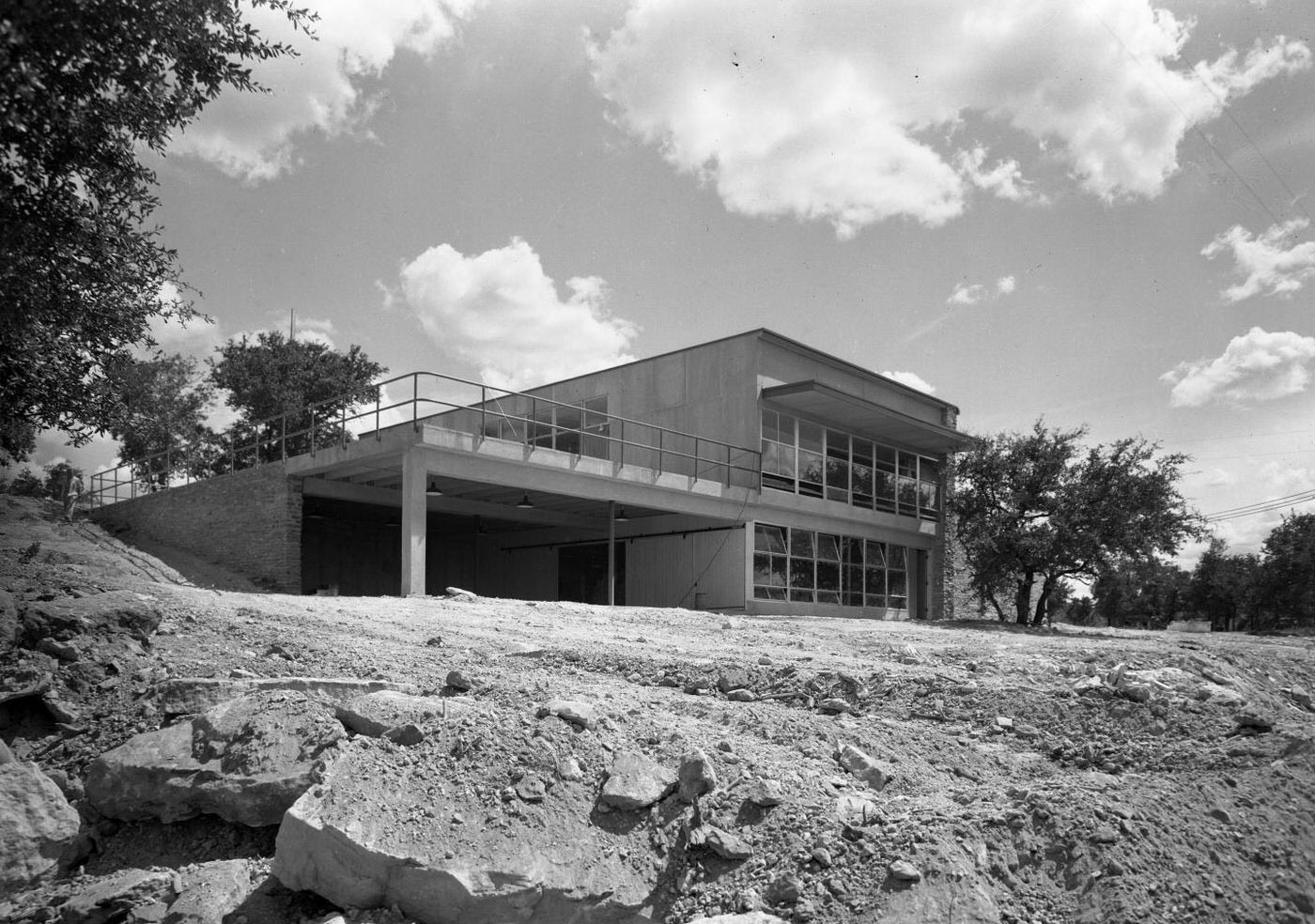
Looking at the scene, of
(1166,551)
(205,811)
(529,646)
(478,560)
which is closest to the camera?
(205,811)

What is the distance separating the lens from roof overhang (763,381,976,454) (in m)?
25.0

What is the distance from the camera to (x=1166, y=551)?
26688 mm

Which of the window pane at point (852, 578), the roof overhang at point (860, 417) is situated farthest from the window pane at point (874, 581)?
the roof overhang at point (860, 417)

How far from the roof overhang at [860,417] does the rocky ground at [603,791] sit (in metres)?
16.5

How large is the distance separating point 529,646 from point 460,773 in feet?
15.4

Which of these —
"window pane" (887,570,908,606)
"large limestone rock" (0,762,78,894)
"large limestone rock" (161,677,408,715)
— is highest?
"window pane" (887,570,908,606)

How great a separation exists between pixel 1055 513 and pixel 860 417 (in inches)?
252

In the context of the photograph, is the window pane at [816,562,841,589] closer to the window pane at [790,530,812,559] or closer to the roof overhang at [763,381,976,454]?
the window pane at [790,530,812,559]

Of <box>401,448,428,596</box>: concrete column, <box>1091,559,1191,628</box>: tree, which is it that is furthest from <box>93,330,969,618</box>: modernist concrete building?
<box>1091,559,1191,628</box>: tree

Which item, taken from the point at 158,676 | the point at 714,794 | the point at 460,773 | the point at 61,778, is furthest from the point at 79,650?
the point at 714,794

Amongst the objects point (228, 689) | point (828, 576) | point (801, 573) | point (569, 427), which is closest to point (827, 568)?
point (828, 576)

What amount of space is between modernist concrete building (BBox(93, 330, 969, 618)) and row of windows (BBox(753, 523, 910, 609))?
0.06m

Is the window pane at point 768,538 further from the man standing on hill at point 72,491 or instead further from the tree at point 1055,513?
the man standing on hill at point 72,491

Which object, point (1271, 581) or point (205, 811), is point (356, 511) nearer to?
point (205, 811)
